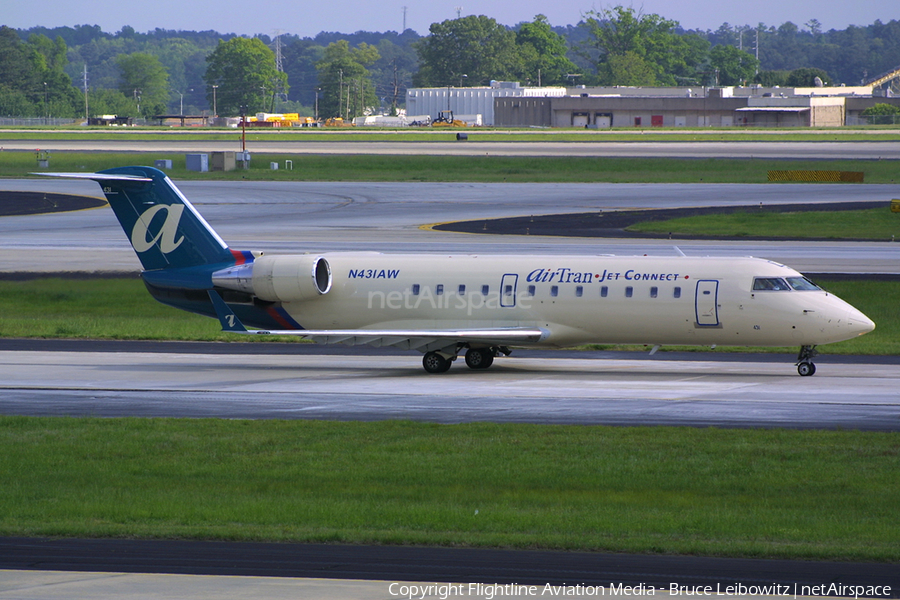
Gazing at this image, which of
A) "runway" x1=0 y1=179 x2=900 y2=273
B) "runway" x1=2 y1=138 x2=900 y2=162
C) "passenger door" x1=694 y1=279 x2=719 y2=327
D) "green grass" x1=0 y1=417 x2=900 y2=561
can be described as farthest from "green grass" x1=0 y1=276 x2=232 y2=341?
"runway" x1=2 y1=138 x2=900 y2=162

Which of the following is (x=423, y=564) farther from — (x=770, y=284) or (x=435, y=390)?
(x=770, y=284)

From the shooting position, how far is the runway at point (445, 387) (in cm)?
2494

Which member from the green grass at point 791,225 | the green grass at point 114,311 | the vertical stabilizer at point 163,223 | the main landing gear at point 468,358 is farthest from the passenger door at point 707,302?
the green grass at point 791,225

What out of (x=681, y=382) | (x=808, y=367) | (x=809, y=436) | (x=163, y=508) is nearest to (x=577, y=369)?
(x=681, y=382)

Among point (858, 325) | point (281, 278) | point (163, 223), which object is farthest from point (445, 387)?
point (858, 325)

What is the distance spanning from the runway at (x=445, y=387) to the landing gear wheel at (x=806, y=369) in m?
0.31

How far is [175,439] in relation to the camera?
72.1 feet

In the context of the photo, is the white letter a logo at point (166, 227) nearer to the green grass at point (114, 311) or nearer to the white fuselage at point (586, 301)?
the white fuselage at point (586, 301)

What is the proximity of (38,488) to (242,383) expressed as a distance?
471 inches

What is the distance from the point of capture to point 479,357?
32.5 metres

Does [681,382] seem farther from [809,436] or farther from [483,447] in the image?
[483,447]

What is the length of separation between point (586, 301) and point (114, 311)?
21.8m

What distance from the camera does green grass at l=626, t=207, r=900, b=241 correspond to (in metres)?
62.2

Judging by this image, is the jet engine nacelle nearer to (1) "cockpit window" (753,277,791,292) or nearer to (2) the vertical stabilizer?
(2) the vertical stabilizer
